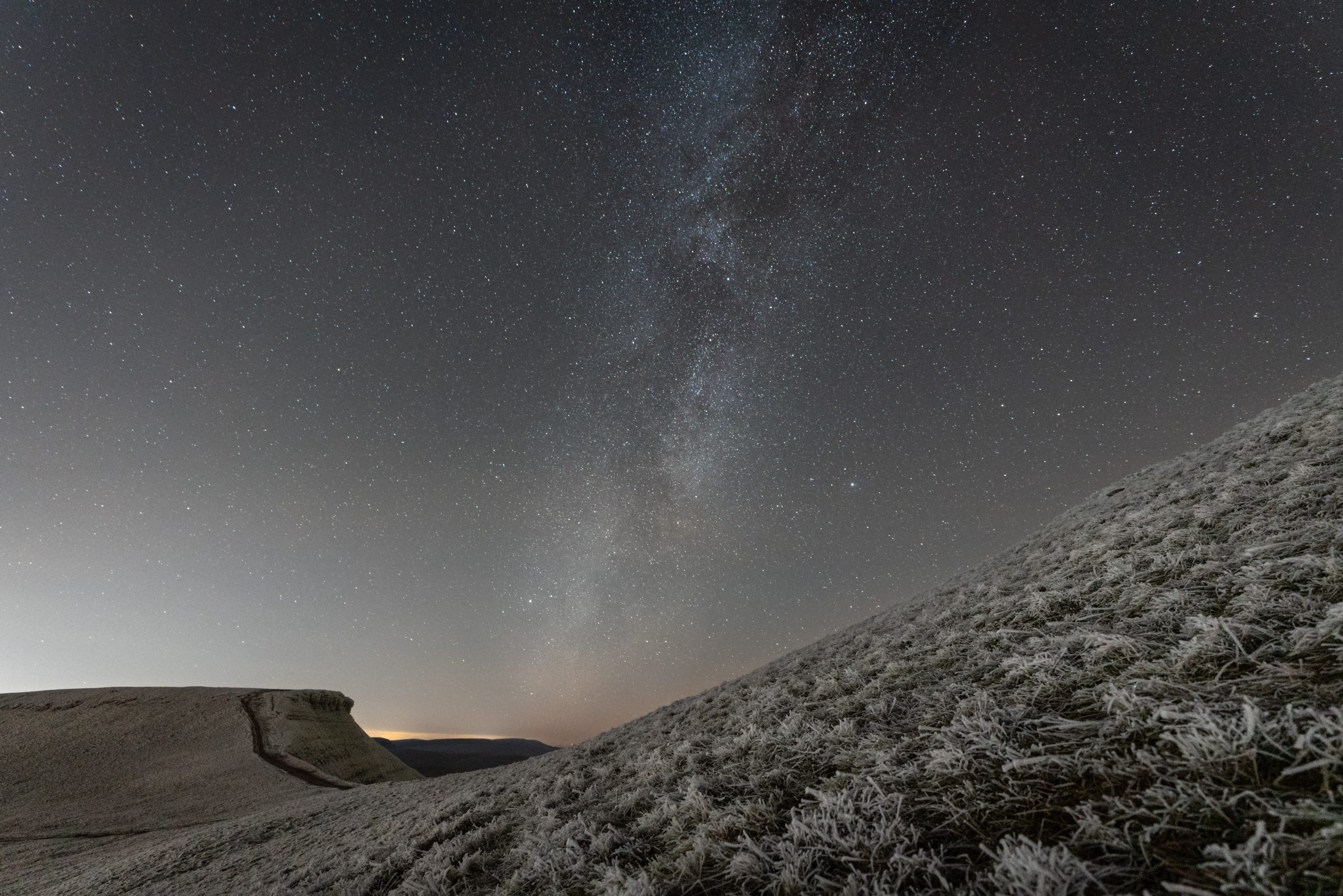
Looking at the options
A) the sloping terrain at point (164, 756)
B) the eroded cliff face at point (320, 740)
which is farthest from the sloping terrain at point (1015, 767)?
the eroded cliff face at point (320, 740)

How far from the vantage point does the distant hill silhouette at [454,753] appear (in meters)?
68.3

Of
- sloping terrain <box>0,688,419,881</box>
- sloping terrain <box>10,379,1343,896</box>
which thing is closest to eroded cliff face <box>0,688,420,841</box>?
sloping terrain <box>0,688,419,881</box>

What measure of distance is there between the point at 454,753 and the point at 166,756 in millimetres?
73999

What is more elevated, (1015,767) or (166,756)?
(166,756)

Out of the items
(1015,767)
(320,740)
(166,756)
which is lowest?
(1015,767)

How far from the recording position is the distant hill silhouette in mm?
68312

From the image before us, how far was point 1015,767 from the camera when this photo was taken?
314 centimetres

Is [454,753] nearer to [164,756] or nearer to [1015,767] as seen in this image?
[164,756]

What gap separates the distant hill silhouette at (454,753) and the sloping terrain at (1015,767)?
27.7 m

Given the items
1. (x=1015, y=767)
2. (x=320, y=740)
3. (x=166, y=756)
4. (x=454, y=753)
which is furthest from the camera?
(x=454, y=753)

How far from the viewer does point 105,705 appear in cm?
3472

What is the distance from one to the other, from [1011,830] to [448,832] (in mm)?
6619

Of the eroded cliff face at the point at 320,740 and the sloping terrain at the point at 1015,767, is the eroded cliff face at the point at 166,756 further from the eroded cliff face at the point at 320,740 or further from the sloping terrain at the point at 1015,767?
the sloping terrain at the point at 1015,767

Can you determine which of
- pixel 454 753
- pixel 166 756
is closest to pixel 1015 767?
pixel 166 756
